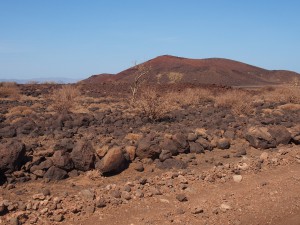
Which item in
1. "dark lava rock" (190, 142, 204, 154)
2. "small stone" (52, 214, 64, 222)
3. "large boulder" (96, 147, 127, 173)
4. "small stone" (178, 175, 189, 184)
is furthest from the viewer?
"dark lava rock" (190, 142, 204, 154)

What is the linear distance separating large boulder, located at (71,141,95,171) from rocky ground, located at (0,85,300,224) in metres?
0.02

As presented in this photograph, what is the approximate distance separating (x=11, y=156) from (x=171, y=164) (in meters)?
2.94

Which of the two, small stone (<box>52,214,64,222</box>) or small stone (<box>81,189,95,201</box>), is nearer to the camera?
small stone (<box>52,214,64,222</box>)

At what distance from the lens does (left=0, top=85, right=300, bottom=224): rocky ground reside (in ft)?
17.5

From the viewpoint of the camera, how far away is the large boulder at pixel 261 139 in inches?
368

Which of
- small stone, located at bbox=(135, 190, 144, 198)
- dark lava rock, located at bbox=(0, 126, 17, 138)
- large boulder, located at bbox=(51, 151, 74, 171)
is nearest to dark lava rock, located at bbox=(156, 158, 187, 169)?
small stone, located at bbox=(135, 190, 144, 198)

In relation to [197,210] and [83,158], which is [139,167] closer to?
[83,158]

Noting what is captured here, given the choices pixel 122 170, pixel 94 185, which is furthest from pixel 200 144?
pixel 94 185

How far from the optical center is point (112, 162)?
23.1 ft

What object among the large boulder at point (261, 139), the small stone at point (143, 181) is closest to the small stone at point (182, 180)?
the small stone at point (143, 181)

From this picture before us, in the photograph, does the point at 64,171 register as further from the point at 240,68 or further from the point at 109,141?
the point at 240,68

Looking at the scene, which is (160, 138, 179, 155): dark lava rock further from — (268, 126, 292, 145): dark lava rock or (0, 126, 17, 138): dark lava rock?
(0, 126, 17, 138): dark lava rock

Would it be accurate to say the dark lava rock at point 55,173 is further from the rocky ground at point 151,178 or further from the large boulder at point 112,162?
the large boulder at point 112,162

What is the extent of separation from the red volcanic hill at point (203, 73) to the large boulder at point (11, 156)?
46.4 meters
